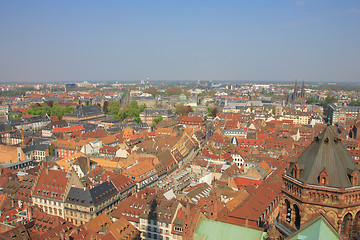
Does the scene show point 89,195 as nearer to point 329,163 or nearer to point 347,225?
point 329,163

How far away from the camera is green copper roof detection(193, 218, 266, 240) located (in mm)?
28844

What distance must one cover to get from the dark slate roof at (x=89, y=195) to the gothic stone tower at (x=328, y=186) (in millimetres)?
37245

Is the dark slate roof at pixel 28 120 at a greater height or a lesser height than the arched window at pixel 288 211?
lesser

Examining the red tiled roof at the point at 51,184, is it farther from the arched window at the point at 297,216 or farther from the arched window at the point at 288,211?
the arched window at the point at 297,216

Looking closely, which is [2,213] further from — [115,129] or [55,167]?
[115,129]

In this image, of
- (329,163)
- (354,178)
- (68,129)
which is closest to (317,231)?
(354,178)

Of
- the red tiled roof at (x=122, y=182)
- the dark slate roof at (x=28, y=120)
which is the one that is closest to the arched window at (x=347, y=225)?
the red tiled roof at (x=122, y=182)

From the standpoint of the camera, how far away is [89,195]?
52.6 metres

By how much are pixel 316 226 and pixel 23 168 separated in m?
82.3

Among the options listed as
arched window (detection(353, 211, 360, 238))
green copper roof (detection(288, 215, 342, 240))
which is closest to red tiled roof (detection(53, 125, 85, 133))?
green copper roof (detection(288, 215, 342, 240))

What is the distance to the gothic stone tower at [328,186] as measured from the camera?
23.5 metres

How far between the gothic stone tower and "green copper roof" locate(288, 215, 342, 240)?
1501 millimetres

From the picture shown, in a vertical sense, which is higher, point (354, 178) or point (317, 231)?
point (354, 178)

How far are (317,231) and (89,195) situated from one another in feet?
132
